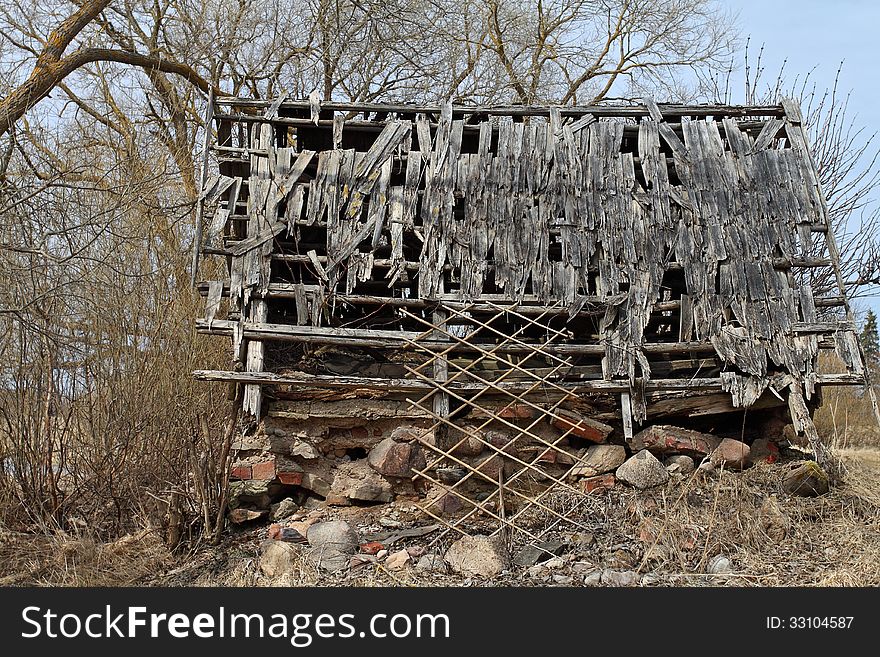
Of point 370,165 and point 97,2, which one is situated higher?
point 97,2

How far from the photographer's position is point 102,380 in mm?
9188

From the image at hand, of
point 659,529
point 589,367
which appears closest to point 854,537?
point 659,529

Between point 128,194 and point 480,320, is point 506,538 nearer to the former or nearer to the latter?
point 480,320

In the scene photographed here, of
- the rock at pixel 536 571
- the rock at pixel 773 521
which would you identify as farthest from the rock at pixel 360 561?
the rock at pixel 773 521

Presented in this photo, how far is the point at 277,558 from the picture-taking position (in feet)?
23.2

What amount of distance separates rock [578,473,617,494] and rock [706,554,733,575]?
1.45 metres

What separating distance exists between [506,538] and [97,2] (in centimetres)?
1020

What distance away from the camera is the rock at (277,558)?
6.92 m

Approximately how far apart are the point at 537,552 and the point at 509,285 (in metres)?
2.95

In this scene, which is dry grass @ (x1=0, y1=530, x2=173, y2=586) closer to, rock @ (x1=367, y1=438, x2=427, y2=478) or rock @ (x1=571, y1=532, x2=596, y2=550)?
rock @ (x1=367, y1=438, x2=427, y2=478)

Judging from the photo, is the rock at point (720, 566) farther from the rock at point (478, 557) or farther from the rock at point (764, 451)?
the rock at point (764, 451)

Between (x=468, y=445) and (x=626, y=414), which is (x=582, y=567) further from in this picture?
(x=626, y=414)

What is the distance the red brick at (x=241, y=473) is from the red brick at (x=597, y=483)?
11.5 feet

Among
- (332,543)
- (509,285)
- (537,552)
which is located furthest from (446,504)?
(509,285)
